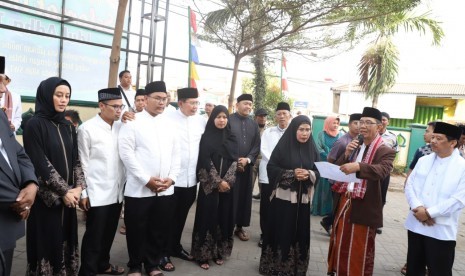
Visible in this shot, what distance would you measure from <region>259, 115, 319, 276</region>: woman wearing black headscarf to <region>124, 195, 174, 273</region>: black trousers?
112 cm

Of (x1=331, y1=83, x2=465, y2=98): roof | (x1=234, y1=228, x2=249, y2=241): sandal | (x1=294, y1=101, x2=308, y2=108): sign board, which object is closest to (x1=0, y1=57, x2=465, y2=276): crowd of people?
(x1=234, y1=228, x2=249, y2=241): sandal

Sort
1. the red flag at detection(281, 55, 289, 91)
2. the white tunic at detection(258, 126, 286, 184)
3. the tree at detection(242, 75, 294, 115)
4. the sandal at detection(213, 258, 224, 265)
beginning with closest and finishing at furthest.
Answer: the sandal at detection(213, 258, 224, 265) < the white tunic at detection(258, 126, 286, 184) < the red flag at detection(281, 55, 289, 91) < the tree at detection(242, 75, 294, 115)

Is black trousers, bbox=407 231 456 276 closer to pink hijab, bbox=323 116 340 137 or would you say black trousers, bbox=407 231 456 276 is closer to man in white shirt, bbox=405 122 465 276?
man in white shirt, bbox=405 122 465 276

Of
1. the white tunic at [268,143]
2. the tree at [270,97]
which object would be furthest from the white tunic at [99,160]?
the tree at [270,97]

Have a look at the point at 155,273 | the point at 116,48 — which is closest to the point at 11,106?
the point at 116,48

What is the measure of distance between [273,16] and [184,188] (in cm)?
421

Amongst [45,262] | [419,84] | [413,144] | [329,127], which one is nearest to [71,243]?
[45,262]

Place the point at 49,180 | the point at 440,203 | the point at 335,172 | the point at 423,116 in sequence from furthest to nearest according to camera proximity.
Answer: the point at 423,116, the point at 335,172, the point at 440,203, the point at 49,180

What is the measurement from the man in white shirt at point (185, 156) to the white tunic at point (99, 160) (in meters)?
0.80

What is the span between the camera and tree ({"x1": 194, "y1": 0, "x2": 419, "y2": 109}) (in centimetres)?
647

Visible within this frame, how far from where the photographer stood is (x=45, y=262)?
2.73 m

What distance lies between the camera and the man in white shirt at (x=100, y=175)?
3100 millimetres

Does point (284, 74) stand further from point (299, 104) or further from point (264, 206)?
point (299, 104)

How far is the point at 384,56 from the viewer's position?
41.3 feet
